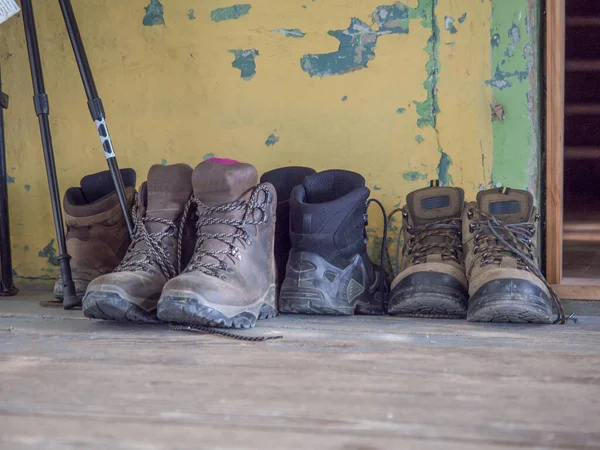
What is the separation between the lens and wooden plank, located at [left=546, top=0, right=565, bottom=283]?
6.17 ft

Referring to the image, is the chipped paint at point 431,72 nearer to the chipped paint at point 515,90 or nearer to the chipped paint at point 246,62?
the chipped paint at point 515,90

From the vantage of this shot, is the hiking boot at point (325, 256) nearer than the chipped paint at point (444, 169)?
Yes

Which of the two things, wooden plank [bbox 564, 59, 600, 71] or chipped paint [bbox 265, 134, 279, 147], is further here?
wooden plank [bbox 564, 59, 600, 71]

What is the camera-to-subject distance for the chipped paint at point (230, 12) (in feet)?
6.92

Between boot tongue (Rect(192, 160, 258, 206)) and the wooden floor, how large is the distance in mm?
342

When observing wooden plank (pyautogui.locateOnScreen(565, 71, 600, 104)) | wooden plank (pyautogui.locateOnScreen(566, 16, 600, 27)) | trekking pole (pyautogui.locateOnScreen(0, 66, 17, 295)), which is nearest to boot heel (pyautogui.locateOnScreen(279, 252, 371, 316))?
trekking pole (pyautogui.locateOnScreen(0, 66, 17, 295))

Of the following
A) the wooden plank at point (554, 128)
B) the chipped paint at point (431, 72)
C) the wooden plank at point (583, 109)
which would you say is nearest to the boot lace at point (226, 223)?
the chipped paint at point (431, 72)

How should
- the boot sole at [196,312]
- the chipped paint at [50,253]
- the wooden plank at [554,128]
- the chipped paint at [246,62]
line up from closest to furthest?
the boot sole at [196,312] < the wooden plank at [554,128] < the chipped paint at [246,62] < the chipped paint at [50,253]

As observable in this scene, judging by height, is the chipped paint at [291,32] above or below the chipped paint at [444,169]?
above

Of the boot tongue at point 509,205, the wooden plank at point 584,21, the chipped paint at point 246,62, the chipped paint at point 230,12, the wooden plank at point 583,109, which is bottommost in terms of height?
the boot tongue at point 509,205

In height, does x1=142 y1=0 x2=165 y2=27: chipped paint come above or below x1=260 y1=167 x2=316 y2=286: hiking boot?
above

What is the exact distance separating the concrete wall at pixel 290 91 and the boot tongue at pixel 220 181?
52 centimetres

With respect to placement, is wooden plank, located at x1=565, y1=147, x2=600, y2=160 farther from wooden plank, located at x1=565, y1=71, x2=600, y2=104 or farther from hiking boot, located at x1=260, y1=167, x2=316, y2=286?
hiking boot, located at x1=260, y1=167, x2=316, y2=286

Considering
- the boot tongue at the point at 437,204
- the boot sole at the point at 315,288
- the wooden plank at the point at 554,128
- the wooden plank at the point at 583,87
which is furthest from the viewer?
the wooden plank at the point at 583,87
